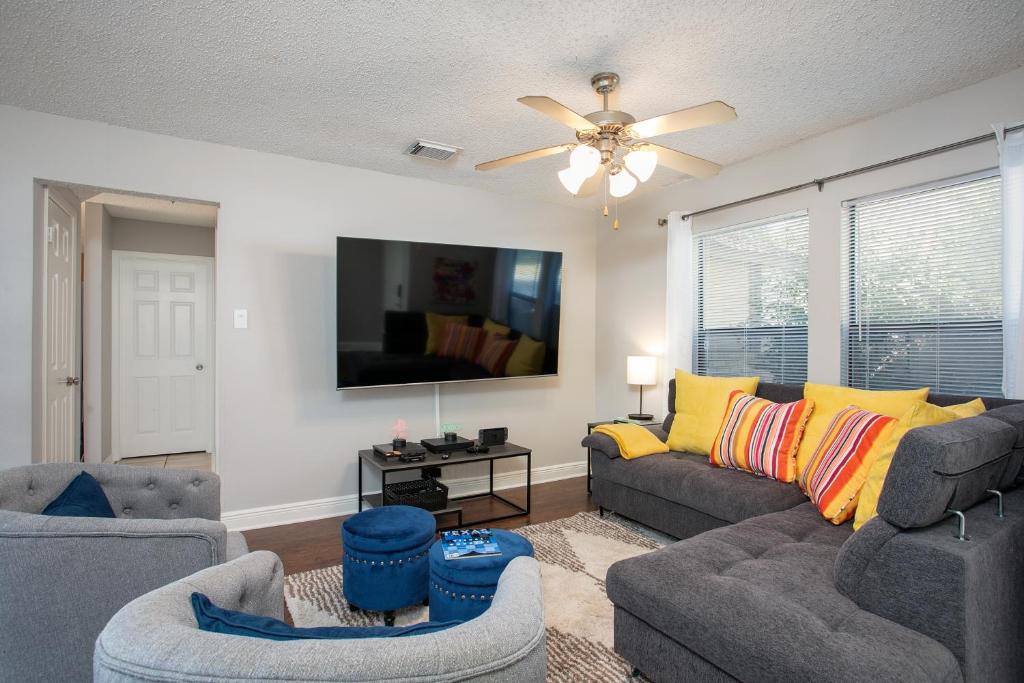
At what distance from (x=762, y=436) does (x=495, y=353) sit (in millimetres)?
1974

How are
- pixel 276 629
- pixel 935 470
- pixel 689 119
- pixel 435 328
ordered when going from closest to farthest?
pixel 276 629 → pixel 935 470 → pixel 689 119 → pixel 435 328

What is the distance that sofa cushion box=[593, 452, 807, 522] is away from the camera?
8.84ft

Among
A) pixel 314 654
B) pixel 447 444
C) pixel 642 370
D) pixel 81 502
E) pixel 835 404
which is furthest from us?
pixel 642 370

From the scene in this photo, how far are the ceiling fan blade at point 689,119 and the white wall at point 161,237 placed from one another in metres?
5.30

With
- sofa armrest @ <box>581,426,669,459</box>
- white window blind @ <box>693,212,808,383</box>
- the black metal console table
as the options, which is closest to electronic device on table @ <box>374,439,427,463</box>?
the black metal console table

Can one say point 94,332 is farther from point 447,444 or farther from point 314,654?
point 314,654

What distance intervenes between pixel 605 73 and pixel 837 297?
1.94m

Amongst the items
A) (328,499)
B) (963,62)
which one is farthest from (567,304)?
(963,62)

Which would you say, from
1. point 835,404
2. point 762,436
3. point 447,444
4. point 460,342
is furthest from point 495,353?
point 835,404

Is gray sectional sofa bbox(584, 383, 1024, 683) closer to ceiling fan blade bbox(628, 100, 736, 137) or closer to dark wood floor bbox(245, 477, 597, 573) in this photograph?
ceiling fan blade bbox(628, 100, 736, 137)

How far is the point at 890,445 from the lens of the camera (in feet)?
7.11

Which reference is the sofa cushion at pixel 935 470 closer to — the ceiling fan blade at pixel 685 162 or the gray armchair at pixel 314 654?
the gray armchair at pixel 314 654

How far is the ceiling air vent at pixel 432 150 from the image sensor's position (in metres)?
3.43

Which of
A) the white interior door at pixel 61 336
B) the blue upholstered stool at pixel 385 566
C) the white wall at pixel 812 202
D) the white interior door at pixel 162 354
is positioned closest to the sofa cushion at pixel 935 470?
the blue upholstered stool at pixel 385 566
